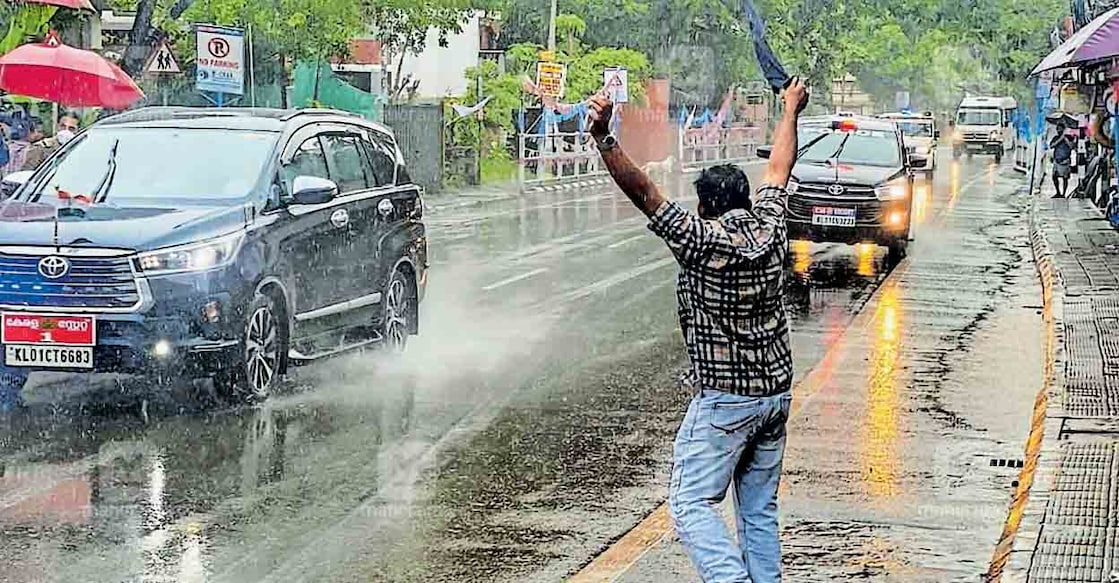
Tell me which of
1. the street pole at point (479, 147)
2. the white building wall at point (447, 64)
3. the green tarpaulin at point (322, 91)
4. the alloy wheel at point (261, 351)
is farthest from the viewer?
the white building wall at point (447, 64)

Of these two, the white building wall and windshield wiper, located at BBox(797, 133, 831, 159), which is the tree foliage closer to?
the white building wall

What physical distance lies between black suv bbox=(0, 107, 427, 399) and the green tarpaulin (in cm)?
2157

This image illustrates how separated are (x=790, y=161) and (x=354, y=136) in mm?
6918

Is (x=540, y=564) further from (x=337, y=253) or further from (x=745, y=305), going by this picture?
(x=337, y=253)

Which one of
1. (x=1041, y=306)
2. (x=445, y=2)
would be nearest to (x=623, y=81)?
(x=445, y=2)

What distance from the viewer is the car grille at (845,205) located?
822 inches

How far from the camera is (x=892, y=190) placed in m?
21.2

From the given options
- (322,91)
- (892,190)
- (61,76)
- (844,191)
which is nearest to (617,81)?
(322,91)

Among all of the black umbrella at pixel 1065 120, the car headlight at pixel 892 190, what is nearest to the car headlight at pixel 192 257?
the car headlight at pixel 892 190

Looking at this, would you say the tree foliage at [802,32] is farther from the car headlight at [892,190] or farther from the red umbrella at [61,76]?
the car headlight at [892,190]

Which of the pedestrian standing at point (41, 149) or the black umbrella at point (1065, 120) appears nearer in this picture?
the pedestrian standing at point (41, 149)

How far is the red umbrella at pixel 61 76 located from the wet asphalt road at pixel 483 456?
6.72 meters

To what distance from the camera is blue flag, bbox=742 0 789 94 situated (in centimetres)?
549

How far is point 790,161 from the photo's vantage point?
6004mm
